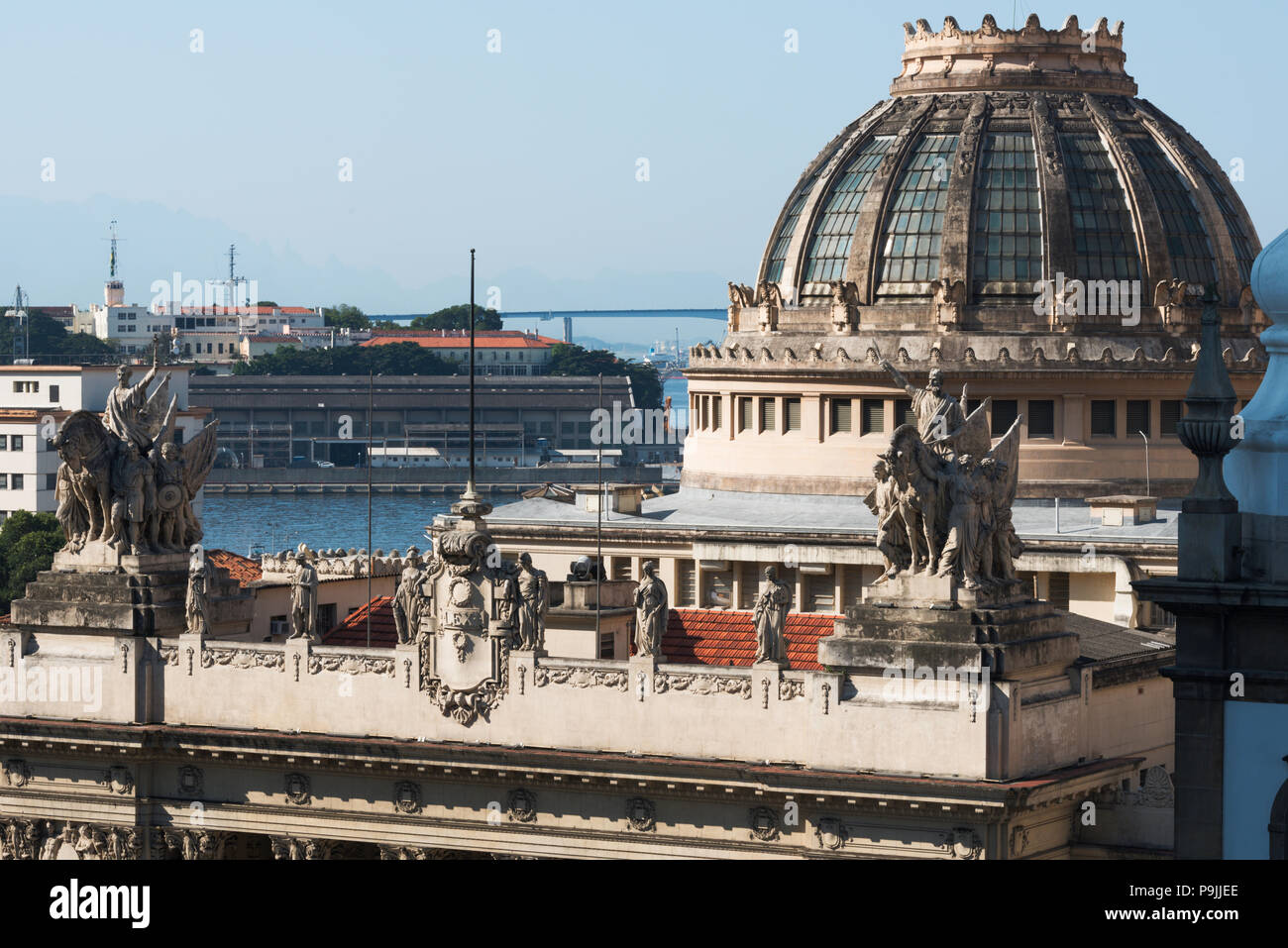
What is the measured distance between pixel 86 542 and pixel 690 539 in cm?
2306

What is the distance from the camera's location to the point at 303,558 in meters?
82.8

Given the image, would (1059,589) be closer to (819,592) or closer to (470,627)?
(819,592)

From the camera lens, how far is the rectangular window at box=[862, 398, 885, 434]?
93.7 metres

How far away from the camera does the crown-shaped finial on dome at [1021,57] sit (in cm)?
9756

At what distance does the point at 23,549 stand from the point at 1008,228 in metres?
83.6

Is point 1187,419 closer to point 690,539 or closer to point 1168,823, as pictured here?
point 1168,823

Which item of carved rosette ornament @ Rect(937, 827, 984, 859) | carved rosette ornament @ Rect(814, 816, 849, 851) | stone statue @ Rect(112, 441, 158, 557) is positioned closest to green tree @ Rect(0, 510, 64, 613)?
stone statue @ Rect(112, 441, 158, 557)

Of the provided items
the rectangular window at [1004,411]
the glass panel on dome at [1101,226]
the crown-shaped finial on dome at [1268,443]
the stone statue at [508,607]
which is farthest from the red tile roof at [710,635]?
the glass panel on dome at [1101,226]

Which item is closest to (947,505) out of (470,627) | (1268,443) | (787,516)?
(1268,443)

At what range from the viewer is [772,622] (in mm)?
66750

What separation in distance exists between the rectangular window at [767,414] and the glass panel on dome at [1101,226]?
8.86 m

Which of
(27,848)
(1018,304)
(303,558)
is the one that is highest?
(1018,304)
